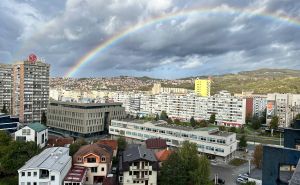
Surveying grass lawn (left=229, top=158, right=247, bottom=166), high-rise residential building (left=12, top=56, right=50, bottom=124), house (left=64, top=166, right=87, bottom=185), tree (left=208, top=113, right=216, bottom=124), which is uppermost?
high-rise residential building (left=12, top=56, right=50, bottom=124)

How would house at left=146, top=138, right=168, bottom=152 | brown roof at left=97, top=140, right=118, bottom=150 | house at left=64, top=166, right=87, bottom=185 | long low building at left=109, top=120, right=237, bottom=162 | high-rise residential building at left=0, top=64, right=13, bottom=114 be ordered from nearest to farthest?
house at left=64, top=166, right=87, bottom=185 < brown roof at left=97, top=140, right=118, bottom=150 < house at left=146, top=138, right=168, bottom=152 < long low building at left=109, top=120, right=237, bottom=162 < high-rise residential building at left=0, top=64, right=13, bottom=114

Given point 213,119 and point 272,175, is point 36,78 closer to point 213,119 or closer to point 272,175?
point 213,119

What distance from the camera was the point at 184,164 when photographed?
74.9 ft

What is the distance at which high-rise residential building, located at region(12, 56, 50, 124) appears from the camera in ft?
188

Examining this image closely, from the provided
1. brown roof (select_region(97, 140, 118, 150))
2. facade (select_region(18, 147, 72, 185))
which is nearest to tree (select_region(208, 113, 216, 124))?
brown roof (select_region(97, 140, 118, 150))

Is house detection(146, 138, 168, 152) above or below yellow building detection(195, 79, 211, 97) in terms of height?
below

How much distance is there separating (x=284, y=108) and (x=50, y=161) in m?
51.0

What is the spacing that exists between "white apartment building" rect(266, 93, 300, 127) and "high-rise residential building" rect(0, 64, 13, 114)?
172ft

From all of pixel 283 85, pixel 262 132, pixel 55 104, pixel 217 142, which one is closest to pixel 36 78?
pixel 55 104

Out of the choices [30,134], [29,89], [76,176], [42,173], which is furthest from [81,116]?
[42,173]

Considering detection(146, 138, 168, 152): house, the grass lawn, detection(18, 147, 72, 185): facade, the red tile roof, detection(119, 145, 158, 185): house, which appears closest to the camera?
detection(18, 147, 72, 185): facade

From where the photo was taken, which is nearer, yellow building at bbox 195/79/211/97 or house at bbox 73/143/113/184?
house at bbox 73/143/113/184

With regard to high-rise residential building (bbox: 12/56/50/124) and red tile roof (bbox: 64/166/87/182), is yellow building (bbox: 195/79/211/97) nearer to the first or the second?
high-rise residential building (bbox: 12/56/50/124)

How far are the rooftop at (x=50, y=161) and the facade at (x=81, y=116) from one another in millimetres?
21245
